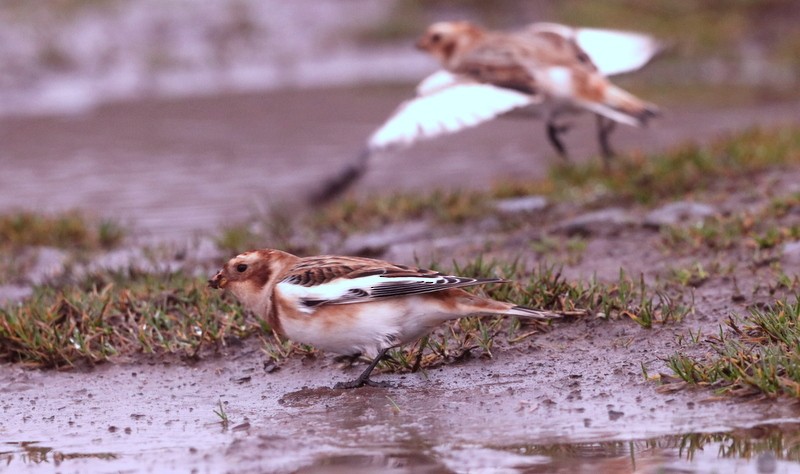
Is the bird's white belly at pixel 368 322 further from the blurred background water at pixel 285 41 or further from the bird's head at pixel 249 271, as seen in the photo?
the blurred background water at pixel 285 41

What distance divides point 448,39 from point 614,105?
191 centimetres

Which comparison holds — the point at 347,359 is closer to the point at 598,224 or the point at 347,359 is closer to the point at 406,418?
the point at 406,418

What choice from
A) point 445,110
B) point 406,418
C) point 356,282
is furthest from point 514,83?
point 406,418

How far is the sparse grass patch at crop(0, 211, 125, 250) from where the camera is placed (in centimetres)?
941

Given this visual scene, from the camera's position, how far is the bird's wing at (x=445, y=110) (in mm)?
8508

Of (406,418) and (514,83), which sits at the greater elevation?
(514,83)

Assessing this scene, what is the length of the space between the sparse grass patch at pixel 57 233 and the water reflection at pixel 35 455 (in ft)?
14.7

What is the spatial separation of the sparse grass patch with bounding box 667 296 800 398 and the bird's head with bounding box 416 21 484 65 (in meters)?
5.32

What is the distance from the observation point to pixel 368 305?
5.29 meters

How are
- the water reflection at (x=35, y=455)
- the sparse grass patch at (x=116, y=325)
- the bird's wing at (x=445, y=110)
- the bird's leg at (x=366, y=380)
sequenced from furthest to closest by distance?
the bird's wing at (x=445, y=110) → the sparse grass patch at (x=116, y=325) → the bird's leg at (x=366, y=380) → the water reflection at (x=35, y=455)

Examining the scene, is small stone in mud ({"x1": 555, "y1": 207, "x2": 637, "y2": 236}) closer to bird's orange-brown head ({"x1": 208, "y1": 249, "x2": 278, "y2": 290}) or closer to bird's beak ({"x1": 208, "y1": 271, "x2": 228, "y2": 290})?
bird's orange-brown head ({"x1": 208, "y1": 249, "x2": 278, "y2": 290})

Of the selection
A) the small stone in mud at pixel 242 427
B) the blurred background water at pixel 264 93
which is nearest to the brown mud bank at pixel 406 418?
the small stone in mud at pixel 242 427

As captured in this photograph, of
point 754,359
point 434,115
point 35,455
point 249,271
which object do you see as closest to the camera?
point 35,455

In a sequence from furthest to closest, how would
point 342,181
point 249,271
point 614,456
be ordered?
point 342,181 → point 249,271 → point 614,456
